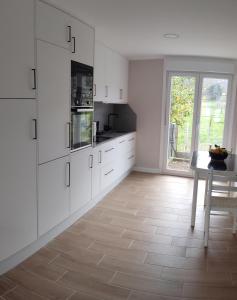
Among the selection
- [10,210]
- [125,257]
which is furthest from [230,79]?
[10,210]

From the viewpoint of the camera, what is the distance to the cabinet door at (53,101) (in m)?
2.69

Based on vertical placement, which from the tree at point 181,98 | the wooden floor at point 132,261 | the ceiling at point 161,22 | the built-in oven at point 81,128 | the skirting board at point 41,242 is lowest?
the wooden floor at point 132,261

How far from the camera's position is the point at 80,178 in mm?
3562

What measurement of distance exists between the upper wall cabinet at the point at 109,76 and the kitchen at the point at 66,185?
0.02 metres

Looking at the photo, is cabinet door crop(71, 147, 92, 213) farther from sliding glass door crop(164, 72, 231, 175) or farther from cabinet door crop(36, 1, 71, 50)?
sliding glass door crop(164, 72, 231, 175)

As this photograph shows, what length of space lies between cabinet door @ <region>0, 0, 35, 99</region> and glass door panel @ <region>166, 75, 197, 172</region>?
147 inches

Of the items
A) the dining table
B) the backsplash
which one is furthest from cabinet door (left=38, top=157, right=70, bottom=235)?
the backsplash

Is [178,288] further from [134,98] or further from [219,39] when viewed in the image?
[134,98]

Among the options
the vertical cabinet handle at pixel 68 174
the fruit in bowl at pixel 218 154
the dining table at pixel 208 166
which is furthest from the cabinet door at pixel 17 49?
the fruit in bowl at pixel 218 154

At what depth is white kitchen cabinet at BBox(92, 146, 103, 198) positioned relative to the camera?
3.98m

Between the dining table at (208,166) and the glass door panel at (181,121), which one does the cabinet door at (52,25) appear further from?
the glass door panel at (181,121)

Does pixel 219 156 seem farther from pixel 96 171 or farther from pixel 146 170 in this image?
pixel 146 170

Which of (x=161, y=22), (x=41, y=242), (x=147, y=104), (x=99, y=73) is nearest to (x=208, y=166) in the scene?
(x=161, y=22)

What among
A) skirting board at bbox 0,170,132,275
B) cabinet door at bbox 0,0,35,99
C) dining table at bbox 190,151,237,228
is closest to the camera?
cabinet door at bbox 0,0,35,99
